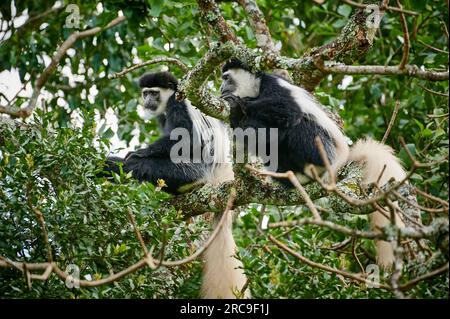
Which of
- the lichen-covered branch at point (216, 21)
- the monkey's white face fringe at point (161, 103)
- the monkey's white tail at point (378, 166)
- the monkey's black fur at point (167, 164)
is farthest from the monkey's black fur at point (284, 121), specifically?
the monkey's white face fringe at point (161, 103)

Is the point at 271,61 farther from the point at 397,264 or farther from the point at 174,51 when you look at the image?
the point at 174,51

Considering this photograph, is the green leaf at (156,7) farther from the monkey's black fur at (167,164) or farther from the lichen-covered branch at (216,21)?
the monkey's black fur at (167,164)

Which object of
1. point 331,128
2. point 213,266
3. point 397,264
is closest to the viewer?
point 397,264

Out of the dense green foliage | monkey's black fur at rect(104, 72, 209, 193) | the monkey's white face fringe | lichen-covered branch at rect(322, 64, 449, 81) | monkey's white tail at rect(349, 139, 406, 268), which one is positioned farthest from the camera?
the monkey's white face fringe

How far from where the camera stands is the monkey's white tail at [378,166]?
133 inches

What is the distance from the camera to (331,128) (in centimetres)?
398

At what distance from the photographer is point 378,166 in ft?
11.7

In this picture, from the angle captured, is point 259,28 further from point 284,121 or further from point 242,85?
point 284,121

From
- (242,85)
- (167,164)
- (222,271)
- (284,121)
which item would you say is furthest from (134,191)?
(167,164)

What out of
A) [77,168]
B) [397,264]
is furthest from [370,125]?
[397,264]

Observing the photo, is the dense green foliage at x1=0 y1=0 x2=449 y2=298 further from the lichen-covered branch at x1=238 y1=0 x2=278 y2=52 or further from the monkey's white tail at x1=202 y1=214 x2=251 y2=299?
the lichen-covered branch at x1=238 y1=0 x2=278 y2=52

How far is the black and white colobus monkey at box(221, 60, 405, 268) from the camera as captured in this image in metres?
3.67

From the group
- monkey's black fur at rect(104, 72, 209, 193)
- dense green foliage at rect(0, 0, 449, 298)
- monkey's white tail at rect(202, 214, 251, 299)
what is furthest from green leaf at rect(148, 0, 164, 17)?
monkey's white tail at rect(202, 214, 251, 299)

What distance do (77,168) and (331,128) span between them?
172 centimetres
